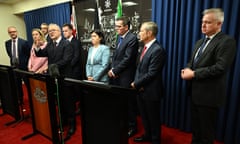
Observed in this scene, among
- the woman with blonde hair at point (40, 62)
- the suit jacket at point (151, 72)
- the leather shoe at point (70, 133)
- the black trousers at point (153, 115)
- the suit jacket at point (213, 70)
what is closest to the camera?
the suit jacket at point (213, 70)

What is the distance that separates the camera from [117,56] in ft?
7.84

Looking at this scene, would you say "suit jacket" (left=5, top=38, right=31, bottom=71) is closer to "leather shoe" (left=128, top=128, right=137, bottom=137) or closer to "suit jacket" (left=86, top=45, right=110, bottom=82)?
"suit jacket" (left=86, top=45, right=110, bottom=82)

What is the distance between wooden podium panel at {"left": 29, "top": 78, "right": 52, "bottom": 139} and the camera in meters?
2.05

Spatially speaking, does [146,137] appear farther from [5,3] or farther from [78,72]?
[5,3]

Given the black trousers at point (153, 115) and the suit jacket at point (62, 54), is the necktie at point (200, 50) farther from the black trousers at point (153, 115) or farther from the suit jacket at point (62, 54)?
the suit jacket at point (62, 54)

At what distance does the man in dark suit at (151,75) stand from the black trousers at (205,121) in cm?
42

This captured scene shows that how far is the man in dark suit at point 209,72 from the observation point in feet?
5.02

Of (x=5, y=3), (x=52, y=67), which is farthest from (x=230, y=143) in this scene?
(x=5, y=3)

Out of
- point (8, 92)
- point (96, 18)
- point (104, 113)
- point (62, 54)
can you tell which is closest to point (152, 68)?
point (104, 113)

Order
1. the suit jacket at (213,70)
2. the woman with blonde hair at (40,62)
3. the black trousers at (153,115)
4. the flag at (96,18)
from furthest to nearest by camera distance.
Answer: the flag at (96,18) → the woman with blonde hair at (40,62) → the black trousers at (153,115) → the suit jacket at (213,70)

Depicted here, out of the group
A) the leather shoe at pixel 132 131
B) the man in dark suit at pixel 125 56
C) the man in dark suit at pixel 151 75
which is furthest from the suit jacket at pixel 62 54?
the leather shoe at pixel 132 131

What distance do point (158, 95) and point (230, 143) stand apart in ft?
3.94

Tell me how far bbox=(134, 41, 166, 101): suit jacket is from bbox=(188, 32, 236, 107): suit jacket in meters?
0.36

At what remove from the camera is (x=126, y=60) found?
2.25m
